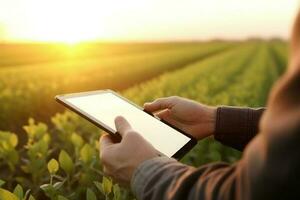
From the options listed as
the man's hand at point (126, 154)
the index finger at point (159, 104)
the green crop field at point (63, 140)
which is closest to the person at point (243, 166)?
the man's hand at point (126, 154)

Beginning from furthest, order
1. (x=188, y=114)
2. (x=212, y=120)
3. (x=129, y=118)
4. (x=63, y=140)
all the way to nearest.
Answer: (x=63, y=140)
(x=188, y=114)
(x=212, y=120)
(x=129, y=118)

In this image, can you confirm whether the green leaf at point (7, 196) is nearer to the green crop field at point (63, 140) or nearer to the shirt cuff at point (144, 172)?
the green crop field at point (63, 140)

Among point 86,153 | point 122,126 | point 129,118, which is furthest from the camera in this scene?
point 86,153

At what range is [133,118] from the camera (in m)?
2.37

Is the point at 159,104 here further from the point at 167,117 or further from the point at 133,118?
the point at 133,118

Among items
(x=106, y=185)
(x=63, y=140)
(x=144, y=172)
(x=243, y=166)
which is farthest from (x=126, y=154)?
(x=63, y=140)

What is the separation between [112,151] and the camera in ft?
5.87

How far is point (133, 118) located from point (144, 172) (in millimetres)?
753

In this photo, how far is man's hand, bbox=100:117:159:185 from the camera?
1.72 m

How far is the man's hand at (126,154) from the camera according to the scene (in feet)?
5.63

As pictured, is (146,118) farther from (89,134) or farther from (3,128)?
(3,128)

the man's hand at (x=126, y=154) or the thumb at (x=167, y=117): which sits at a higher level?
the man's hand at (x=126, y=154)

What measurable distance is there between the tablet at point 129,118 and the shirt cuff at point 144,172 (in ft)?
1.10

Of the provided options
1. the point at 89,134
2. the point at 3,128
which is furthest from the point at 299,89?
the point at 3,128
